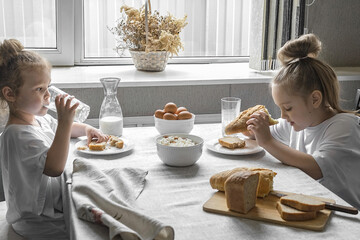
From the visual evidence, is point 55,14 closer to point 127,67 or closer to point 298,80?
point 127,67

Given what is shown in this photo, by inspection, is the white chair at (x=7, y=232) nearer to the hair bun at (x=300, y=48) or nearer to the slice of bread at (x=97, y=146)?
the slice of bread at (x=97, y=146)

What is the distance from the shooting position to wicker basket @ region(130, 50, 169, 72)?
264 cm

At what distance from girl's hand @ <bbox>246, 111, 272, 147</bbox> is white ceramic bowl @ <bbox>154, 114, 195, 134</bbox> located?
0.28m

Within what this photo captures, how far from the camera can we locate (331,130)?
1.52 meters

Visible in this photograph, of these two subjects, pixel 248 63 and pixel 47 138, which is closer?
pixel 47 138

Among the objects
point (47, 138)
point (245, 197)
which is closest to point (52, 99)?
point (47, 138)

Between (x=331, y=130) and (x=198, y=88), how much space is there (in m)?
1.14

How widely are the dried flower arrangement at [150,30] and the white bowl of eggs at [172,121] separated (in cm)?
88

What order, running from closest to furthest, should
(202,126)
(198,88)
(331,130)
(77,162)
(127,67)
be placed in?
(77,162) < (331,130) < (202,126) < (198,88) < (127,67)

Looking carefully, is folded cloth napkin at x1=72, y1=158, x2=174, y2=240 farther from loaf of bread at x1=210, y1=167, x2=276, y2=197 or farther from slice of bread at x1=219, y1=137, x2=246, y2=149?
slice of bread at x1=219, y1=137, x2=246, y2=149

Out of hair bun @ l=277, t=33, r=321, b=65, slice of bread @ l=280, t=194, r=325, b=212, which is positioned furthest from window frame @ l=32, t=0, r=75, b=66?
slice of bread @ l=280, t=194, r=325, b=212

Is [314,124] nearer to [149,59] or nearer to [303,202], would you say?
[303,202]

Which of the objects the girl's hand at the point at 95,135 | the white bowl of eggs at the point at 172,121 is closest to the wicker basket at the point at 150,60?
the white bowl of eggs at the point at 172,121

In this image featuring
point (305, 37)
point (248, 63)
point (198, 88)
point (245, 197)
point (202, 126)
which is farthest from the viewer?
point (248, 63)
